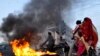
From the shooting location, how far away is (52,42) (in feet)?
50.4

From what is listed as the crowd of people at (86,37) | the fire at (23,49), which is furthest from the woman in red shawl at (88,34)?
the fire at (23,49)

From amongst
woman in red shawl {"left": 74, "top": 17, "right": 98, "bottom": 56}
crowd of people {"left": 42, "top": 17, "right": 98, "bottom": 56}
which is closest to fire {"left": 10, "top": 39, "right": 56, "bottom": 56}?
crowd of people {"left": 42, "top": 17, "right": 98, "bottom": 56}

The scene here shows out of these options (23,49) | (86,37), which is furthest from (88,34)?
(23,49)

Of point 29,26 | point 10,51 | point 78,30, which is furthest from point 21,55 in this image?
point 29,26

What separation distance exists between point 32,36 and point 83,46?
7.17 meters

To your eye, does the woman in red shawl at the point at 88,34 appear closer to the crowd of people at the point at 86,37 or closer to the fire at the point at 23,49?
the crowd of people at the point at 86,37

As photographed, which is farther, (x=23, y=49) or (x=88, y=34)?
(x=23, y=49)

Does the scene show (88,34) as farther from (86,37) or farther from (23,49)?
(23,49)

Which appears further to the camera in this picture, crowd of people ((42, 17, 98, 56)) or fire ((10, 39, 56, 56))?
fire ((10, 39, 56, 56))

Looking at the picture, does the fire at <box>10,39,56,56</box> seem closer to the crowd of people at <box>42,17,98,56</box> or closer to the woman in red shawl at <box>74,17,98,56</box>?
the crowd of people at <box>42,17,98,56</box>

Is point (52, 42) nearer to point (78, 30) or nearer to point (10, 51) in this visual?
point (10, 51)

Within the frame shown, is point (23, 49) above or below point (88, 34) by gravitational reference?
A: below

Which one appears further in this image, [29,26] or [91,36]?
[29,26]

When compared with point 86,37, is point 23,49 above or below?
below
